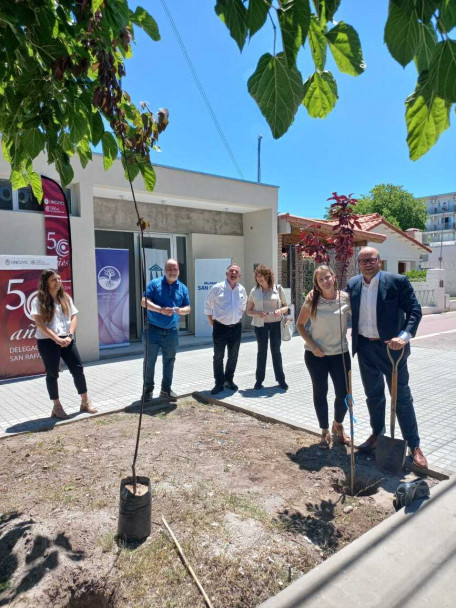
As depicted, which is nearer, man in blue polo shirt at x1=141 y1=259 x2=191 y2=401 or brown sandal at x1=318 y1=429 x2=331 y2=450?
brown sandal at x1=318 y1=429 x2=331 y2=450

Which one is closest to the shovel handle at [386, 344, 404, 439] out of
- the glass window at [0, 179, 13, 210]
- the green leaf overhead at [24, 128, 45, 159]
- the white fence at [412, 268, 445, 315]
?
the green leaf overhead at [24, 128, 45, 159]

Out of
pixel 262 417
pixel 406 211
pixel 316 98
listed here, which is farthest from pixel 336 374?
pixel 406 211

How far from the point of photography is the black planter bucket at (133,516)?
2.71 meters

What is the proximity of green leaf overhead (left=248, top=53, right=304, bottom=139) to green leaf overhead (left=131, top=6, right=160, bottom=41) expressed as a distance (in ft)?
3.89

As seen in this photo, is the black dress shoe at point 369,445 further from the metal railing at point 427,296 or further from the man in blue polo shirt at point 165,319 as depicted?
the metal railing at point 427,296

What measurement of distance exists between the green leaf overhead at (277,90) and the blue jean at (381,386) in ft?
9.66

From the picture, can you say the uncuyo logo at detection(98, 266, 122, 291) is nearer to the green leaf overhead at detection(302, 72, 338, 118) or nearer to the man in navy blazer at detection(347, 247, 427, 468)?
the man in navy blazer at detection(347, 247, 427, 468)

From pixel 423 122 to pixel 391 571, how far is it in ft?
7.97

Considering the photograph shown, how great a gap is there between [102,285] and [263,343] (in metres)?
5.21

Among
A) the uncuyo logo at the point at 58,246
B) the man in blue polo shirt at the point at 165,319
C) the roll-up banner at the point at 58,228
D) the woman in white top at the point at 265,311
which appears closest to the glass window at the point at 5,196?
the roll-up banner at the point at 58,228

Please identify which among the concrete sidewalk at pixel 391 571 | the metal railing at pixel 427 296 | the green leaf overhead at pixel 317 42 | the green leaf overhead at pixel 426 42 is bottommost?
the concrete sidewalk at pixel 391 571

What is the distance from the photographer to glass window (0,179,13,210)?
821 centimetres

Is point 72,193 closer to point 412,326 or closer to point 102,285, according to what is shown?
point 102,285

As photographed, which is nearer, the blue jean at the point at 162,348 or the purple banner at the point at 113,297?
the blue jean at the point at 162,348
